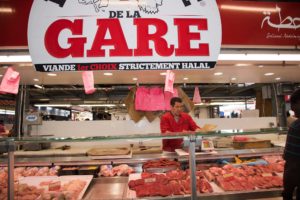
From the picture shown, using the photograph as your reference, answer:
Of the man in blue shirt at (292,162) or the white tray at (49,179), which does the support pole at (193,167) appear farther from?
the white tray at (49,179)

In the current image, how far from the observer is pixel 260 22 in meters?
4.30

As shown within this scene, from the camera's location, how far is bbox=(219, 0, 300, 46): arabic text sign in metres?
4.24

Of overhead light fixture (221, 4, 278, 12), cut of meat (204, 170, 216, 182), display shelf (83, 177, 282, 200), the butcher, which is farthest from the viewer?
the butcher

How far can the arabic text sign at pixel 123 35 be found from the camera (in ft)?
9.67

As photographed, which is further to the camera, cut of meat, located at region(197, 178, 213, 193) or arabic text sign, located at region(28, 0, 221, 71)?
arabic text sign, located at region(28, 0, 221, 71)

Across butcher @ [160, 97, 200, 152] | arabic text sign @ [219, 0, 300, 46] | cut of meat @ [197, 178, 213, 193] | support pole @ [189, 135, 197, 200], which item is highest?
arabic text sign @ [219, 0, 300, 46]

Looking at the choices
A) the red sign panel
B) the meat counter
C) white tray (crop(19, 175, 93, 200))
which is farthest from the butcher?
white tray (crop(19, 175, 93, 200))

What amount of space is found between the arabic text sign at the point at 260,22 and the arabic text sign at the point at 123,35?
4.08 feet

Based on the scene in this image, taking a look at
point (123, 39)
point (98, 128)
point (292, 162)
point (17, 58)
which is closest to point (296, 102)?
point (292, 162)

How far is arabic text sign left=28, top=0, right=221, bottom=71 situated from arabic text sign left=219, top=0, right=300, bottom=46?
1.24 metres

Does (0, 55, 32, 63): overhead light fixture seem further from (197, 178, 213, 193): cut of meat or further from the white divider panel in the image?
the white divider panel

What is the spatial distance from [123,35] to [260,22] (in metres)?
2.68

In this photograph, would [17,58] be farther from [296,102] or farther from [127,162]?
[296,102]

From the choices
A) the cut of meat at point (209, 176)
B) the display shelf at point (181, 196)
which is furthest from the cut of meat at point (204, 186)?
the cut of meat at point (209, 176)
